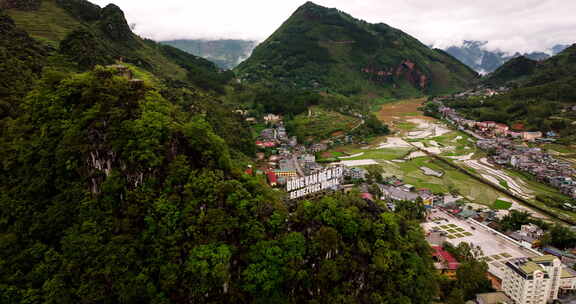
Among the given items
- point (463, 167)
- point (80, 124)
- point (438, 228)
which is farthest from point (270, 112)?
point (80, 124)

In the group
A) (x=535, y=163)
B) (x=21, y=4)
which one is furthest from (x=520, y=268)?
(x=21, y=4)

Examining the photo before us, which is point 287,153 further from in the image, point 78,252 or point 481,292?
point 78,252

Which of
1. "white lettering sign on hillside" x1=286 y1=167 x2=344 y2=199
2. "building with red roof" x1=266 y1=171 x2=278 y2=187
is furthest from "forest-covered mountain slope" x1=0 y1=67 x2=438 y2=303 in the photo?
"building with red roof" x1=266 y1=171 x2=278 y2=187

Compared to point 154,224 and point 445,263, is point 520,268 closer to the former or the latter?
point 445,263

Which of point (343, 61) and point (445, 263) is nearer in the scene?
point (445, 263)

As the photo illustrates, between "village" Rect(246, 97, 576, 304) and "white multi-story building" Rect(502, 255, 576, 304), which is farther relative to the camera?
"village" Rect(246, 97, 576, 304)

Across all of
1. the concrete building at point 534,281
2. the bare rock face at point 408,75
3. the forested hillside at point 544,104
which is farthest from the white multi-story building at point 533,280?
the bare rock face at point 408,75

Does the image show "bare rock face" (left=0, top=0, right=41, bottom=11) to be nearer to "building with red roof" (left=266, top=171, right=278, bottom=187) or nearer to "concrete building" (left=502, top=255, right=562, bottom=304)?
"building with red roof" (left=266, top=171, right=278, bottom=187)
